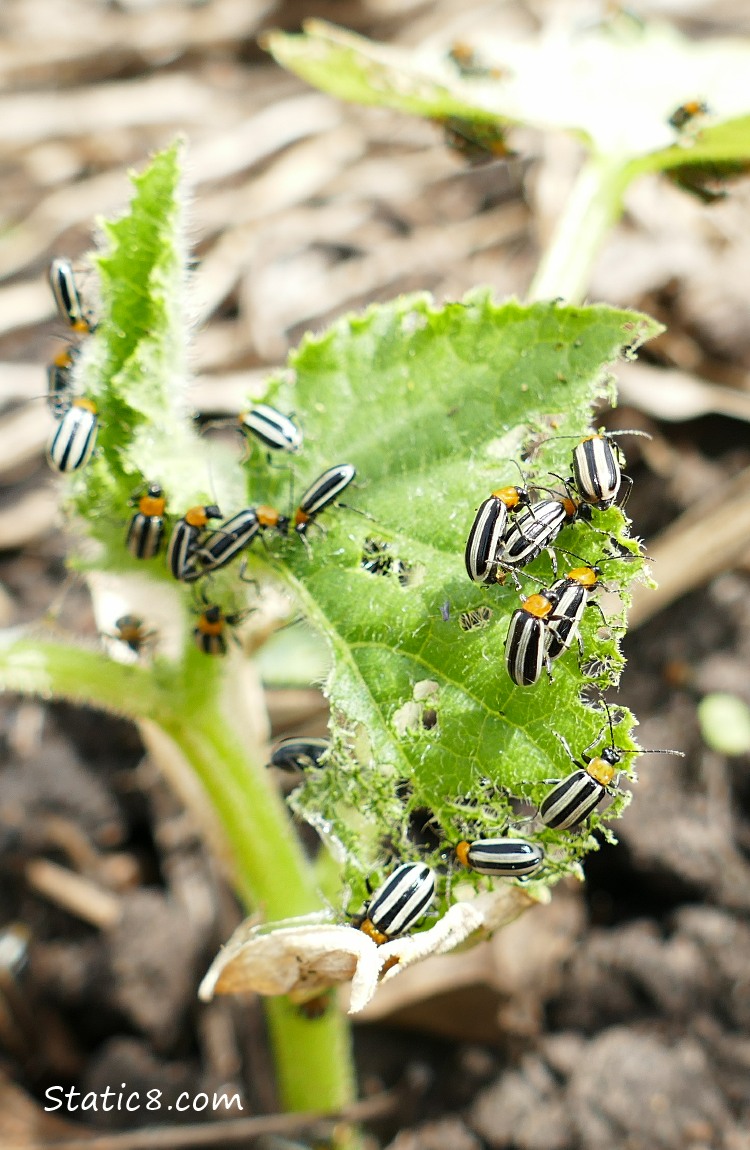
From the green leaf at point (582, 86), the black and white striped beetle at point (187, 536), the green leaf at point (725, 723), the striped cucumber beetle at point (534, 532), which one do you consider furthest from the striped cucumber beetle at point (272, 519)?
the green leaf at point (725, 723)

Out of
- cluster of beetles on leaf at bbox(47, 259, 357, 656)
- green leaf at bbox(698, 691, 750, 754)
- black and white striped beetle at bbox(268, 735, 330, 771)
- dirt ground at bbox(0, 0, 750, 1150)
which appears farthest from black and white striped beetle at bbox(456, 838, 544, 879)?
green leaf at bbox(698, 691, 750, 754)

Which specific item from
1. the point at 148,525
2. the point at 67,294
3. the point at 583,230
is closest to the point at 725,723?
the point at 583,230

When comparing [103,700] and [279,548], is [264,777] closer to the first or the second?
[103,700]

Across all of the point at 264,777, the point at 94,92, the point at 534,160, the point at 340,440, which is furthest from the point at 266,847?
the point at 94,92

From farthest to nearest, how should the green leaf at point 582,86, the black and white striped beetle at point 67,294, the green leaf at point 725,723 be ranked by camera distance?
the green leaf at point 725,723 < the green leaf at point 582,86 < the black and white striped beetle at point 67,294

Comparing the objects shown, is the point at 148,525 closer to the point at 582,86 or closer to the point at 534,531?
the point at 534,531

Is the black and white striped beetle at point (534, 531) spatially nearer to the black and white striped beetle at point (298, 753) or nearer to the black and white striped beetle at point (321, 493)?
the black and white striped beetle at point (321, 493)

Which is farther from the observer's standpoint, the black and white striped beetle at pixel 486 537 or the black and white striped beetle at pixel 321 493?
the black and white striped beetle at pixel 321 493
